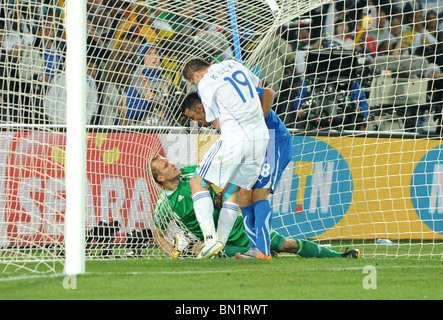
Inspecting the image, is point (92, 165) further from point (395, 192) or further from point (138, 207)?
point (395, 192)

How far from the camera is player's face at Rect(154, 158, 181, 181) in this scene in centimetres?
708

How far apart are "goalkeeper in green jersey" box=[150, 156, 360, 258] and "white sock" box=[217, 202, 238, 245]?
0.50 meters

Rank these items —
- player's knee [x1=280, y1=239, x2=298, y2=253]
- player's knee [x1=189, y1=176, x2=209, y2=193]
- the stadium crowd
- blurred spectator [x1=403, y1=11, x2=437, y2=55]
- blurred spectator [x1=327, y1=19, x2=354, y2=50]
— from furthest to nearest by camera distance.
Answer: blurred spectator [x1=403, y1=11, x2=437, y2=55]
blurred spectator [x1=327, y1=19, x2=354, y2=50]
player's knee [x1=280, y1=239, x2=298, y2=253]
the stadium crowd
player's knee [x1=189, y1=176, x2=209, y2=193]

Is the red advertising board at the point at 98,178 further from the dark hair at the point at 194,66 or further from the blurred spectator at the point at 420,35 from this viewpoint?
the blurred spectator at the point at 420,35

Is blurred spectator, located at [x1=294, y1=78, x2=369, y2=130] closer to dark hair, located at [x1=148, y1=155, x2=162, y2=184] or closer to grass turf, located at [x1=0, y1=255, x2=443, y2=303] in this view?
dark hair, located at [x1=148, y1=155, x2=162, y2=184]

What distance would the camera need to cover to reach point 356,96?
880 centimetres

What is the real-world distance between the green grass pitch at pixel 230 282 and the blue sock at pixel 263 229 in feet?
1.21

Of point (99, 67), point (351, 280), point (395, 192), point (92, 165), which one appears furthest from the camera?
point (395, 192)

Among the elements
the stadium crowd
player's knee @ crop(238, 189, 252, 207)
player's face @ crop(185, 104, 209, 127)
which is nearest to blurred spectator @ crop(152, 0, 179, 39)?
the stadium crowd

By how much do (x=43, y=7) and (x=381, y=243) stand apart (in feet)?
15.8

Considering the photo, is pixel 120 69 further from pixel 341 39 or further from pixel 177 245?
pixel 341 39
